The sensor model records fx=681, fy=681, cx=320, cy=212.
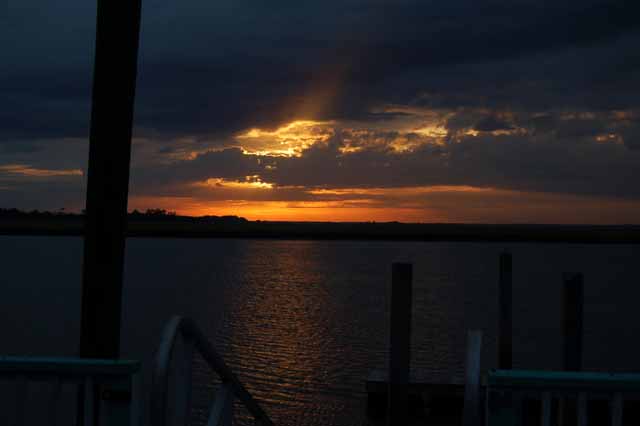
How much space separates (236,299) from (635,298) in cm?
2852

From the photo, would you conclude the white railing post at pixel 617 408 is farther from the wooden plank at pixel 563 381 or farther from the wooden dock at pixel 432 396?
the wooden dock at pixel 432 396

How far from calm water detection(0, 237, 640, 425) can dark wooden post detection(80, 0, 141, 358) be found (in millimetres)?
10971

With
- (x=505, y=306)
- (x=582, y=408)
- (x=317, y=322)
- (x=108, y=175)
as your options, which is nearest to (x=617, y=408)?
(x=582, y=408)

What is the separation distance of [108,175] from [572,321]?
28.4ft

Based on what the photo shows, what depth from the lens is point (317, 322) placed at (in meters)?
35.7

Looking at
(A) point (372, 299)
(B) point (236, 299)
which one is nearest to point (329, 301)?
(A) point (372, 299)

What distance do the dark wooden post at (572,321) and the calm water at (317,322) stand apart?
145 inches

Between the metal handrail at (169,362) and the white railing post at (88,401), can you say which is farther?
the white railing post at (88,401)

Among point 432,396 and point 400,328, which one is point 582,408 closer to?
point 400,328

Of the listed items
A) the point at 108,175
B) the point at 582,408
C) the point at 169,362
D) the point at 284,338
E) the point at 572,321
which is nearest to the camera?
the point at 582,408

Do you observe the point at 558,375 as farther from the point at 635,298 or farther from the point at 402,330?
the point at 635,298

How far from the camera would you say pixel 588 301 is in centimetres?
4662

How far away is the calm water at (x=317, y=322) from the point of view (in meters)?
21.2

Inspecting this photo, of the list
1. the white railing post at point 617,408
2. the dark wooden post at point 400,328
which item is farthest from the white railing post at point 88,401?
the dark wooden post at point 400,328
